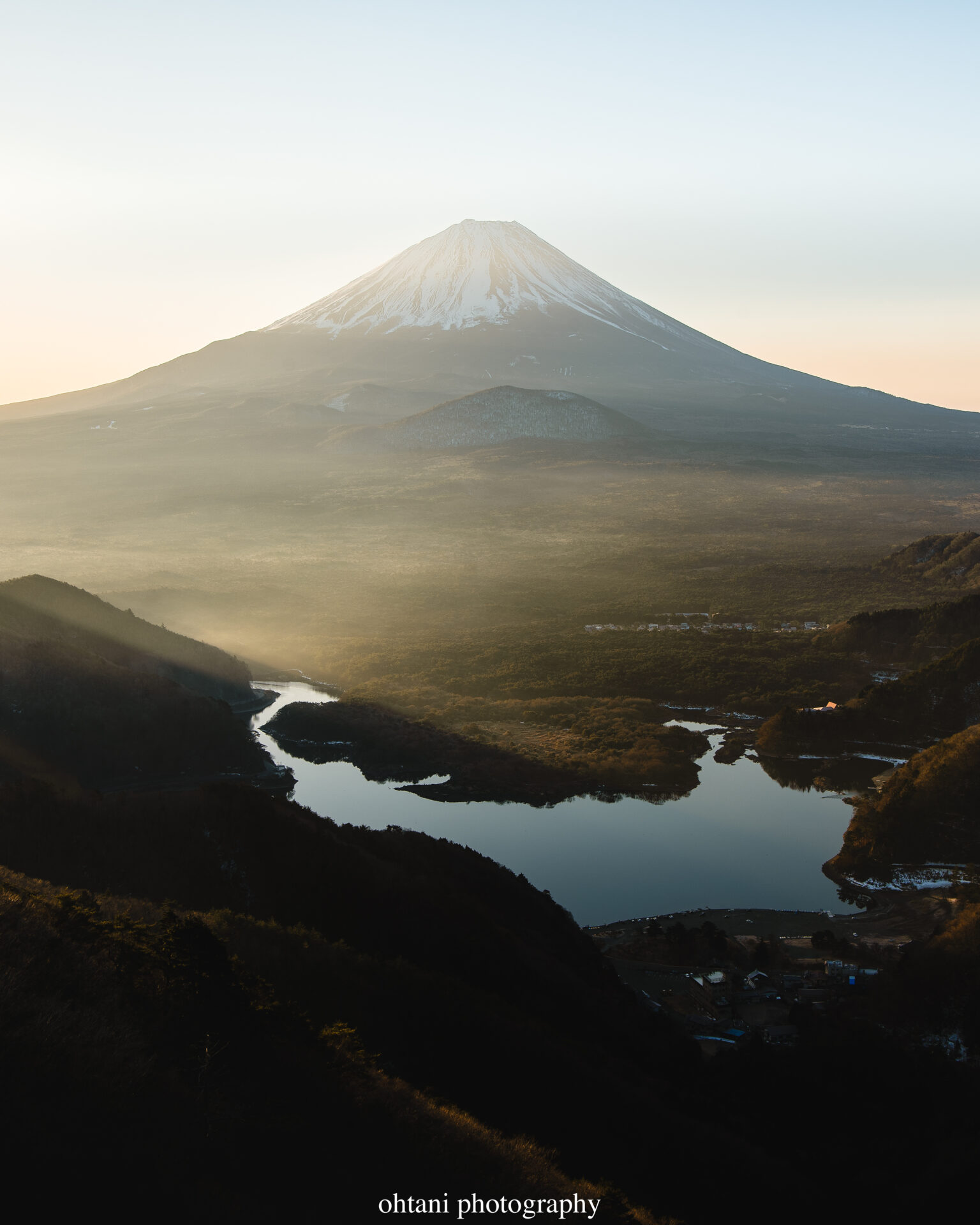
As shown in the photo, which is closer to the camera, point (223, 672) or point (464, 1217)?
point (464, 1217)

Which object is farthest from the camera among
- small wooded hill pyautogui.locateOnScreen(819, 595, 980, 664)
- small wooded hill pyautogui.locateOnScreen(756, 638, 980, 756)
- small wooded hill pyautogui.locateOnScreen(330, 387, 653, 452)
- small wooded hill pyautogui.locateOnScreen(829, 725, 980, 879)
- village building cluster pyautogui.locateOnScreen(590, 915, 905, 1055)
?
small wooded hill pyautogui.locateOnScreen(330, 387, 653, 452)

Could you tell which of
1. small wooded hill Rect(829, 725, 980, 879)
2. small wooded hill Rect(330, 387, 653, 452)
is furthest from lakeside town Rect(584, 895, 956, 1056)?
small wooded hill Rect(330, 387, 653, 452)

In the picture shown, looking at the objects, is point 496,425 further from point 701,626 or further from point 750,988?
point 750,988

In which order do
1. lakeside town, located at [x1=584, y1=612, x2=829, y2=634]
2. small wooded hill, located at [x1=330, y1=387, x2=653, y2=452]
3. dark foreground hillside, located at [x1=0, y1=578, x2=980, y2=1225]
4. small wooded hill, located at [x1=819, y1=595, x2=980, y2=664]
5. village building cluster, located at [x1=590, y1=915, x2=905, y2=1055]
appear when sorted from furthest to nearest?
small wooded hill, located at [x1=330, y1=387, x2=653, y2=452] < lakeside town, located at [x1=584, y1=612, x2=829, y2=634] < small wooded hill, located at [x1=819, y1=595, x2=980, y2=664] < village building cluster, located at [x1=590, y1=915, x2=905, y2=1055] < dark foreground hillside, located at [x1=0, y1=578, x2=980, y2=1225]

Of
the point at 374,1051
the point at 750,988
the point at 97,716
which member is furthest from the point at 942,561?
the point at 374,1051

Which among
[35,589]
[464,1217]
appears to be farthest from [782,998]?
[35,589]

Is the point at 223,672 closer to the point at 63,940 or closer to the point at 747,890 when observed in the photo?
the point at 747,890

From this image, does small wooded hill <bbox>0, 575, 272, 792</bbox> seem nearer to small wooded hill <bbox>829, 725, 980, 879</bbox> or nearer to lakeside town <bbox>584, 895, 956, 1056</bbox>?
lakeside town <bbox>584, 895, 956, 1056</bbox>
